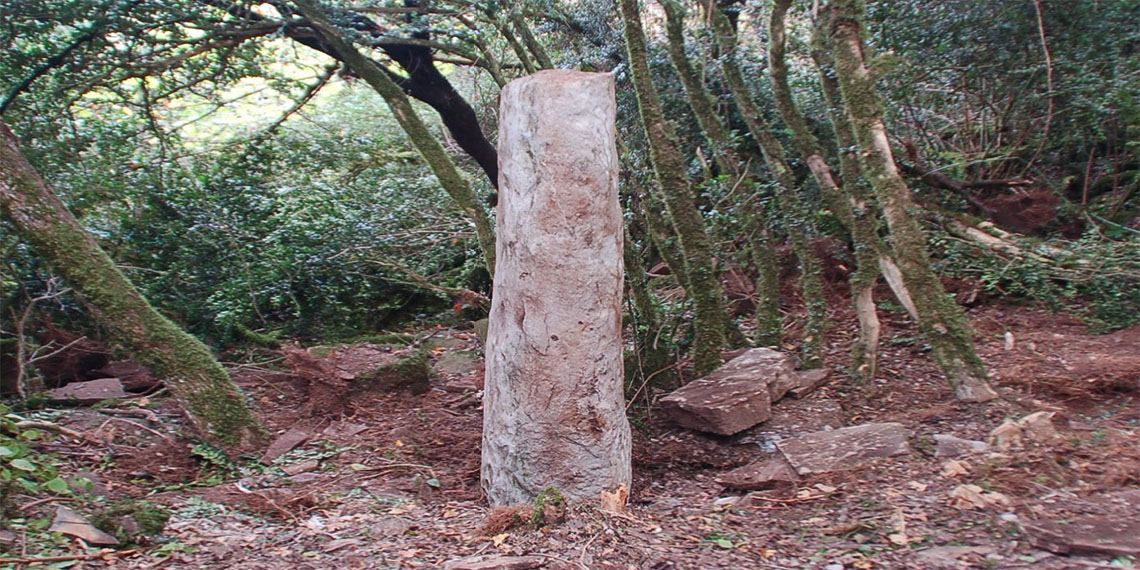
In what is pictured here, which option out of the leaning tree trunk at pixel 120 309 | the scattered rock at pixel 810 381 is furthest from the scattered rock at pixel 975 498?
the leaning tree trunk at pixel 120 309

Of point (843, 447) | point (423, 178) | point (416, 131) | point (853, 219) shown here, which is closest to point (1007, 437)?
point (843, 447)

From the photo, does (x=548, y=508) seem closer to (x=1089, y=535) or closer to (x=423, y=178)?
(x=1089, y=535)

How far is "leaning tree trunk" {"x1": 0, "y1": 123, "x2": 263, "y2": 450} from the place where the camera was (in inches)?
181

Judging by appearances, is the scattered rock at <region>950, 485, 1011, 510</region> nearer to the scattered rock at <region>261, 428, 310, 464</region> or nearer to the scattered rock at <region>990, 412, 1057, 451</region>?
the scattered rock at <region>990, 412, 1057, 451</region>

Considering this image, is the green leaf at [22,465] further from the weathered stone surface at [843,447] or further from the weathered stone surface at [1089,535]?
the weathered stone surface at [1089,535]

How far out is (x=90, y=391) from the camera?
19.4 ft

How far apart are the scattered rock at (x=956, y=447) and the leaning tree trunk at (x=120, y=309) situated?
13.5 feet

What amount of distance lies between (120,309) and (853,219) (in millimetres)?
5045

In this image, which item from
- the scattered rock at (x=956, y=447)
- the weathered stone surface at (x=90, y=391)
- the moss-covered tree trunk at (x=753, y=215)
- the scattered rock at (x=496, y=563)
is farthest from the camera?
the moss-covered tree trunk at (x=753, y=215)

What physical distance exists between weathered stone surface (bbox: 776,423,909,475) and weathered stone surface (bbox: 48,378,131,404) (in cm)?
483

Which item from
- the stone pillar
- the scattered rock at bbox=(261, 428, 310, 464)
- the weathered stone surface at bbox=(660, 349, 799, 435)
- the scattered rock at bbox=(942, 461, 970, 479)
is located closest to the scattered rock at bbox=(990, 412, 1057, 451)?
the scattered rock at bbox=(942, 461, 970, 479)

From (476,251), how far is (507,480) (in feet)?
17.5

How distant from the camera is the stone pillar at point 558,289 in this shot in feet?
12.9

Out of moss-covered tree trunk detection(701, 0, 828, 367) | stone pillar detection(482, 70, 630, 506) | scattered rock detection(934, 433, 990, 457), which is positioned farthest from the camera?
moss-covered tree trunk detection(701, 0, 828, 367)
